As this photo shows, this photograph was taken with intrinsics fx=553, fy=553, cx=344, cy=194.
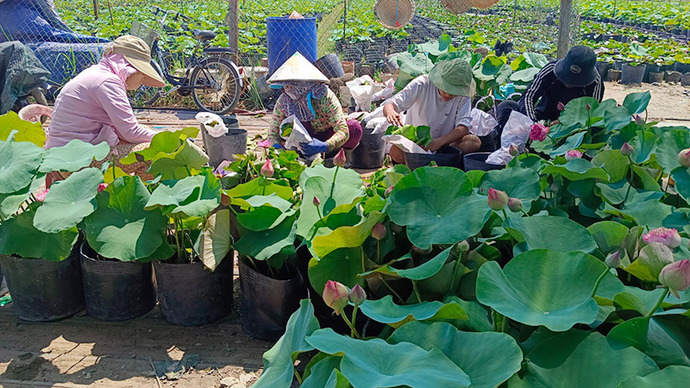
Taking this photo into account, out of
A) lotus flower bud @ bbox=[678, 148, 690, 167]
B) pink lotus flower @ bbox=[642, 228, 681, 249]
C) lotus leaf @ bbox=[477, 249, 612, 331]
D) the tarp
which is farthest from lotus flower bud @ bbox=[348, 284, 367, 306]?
the tarp

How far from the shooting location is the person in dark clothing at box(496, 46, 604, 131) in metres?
3.26

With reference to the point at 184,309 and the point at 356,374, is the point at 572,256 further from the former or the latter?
the point at 184,309

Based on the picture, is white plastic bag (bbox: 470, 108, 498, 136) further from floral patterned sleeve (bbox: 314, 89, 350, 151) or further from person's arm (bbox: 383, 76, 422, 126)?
floral patterned sleeve (bbox: 314, 89, 350, 151)

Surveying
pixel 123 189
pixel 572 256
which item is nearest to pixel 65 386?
pixel 123 189

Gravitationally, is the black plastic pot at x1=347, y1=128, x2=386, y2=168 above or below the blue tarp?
below

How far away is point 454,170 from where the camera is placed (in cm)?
156

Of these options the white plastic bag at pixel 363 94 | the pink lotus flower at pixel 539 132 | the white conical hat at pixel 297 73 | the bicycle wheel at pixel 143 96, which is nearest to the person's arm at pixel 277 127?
the white conical hat at pixel 297 73

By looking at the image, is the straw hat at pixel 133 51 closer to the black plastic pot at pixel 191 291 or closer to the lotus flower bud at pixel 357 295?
the black plastic pot at pixel 191 291

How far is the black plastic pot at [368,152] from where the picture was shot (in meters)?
4.34

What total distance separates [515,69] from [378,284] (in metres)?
3.77

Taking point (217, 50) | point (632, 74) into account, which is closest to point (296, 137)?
point (217, 50)

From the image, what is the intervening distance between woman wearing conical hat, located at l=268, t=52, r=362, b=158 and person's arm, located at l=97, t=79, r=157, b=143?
804 mm

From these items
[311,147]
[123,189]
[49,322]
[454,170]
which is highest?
[454,170]

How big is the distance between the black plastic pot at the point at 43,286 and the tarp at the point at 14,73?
342 centimetres
